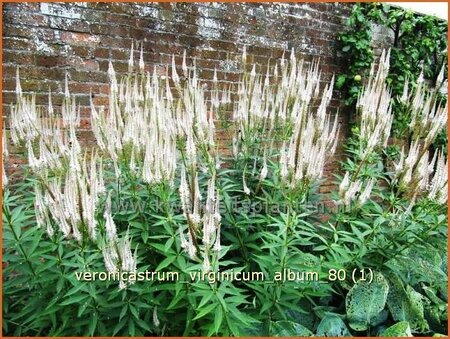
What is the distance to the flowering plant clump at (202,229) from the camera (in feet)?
6.61

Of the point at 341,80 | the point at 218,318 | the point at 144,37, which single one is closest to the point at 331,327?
the point at 218,318

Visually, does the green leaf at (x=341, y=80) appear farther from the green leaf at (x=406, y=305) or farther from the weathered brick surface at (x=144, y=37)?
the green leaf at (x=406, y=305)

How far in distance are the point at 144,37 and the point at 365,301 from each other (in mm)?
2760

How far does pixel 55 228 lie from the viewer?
2.23m

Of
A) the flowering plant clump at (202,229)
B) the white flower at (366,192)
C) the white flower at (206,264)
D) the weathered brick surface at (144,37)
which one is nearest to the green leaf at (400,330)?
the flowering plant clump at (202,229)

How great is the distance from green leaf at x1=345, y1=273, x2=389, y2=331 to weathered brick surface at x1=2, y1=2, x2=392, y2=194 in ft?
7.96

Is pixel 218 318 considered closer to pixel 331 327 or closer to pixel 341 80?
pixel 331 327

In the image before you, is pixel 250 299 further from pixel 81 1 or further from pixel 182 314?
pixel 81 1

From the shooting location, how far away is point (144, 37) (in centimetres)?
384

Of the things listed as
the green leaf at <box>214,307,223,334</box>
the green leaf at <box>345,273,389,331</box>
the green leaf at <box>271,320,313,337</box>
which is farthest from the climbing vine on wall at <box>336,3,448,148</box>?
the green leaf at <box>214,307,223,334</box>

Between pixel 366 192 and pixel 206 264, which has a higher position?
pixel 366 192

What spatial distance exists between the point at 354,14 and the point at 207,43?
1.89 metres

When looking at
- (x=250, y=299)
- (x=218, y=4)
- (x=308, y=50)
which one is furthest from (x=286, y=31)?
(x=250, y=299)

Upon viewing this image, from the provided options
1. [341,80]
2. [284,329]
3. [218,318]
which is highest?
[341,80]
